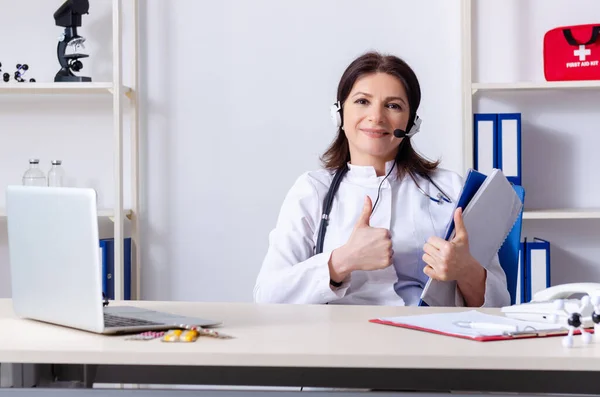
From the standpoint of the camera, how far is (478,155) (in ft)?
9.62

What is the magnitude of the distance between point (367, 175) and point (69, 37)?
151 centimetres

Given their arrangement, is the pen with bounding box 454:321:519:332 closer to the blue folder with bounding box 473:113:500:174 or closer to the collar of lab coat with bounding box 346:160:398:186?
the collar of lab coat with bounding box 346:160:398:186

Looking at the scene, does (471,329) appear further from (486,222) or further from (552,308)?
(486,222)

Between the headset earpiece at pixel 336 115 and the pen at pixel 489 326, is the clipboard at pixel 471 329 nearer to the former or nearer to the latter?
the pen at pixel 489 326

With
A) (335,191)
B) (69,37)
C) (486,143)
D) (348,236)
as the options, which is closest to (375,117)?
(335,191)

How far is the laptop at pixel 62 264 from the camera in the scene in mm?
1265

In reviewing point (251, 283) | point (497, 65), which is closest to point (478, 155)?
point (497, 65)

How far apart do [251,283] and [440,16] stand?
1278 mm

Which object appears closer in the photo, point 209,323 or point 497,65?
point 209,323

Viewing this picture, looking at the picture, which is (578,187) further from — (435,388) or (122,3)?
(435,388)

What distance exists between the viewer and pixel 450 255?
1734 mm

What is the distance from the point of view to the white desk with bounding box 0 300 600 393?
1.11 m

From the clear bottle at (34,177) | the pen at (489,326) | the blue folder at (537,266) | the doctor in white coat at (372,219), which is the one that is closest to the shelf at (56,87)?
the clear bottle at (34,177)

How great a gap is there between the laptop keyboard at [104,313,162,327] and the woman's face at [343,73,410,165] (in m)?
0.93
